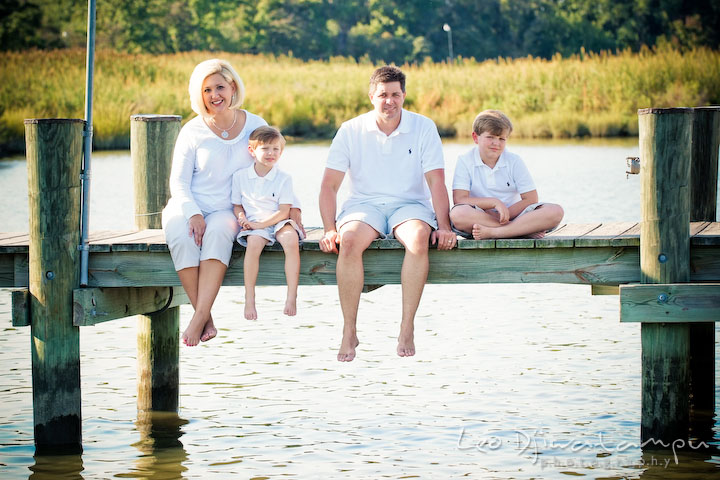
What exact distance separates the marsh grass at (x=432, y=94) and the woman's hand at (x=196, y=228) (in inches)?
672

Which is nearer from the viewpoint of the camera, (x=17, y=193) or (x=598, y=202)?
(x=598, y=202)

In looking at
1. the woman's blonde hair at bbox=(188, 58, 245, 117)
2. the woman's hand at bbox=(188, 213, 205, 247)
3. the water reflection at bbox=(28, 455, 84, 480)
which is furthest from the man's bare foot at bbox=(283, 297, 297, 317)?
the water reflection at bbox=(28, 455, 84, 480)

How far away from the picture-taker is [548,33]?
49.2m

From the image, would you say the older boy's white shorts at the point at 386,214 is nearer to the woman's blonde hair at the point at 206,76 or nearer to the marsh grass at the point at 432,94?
the woman's blonde hair at the point at 206,76

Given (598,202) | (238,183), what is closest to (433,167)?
(238,183)

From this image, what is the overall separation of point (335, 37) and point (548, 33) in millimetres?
8955

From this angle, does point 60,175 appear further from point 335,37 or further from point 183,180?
point 335,37

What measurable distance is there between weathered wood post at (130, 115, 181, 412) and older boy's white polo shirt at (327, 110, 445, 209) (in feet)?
3.94

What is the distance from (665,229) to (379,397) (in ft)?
8.02

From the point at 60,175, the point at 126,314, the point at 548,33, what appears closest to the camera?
the point at 60,175

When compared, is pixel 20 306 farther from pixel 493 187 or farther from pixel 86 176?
pixel 493 187

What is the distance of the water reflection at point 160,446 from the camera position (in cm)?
621

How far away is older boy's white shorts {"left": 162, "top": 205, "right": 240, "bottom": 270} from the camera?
18.7 feet

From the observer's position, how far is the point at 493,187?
607 centimetres
